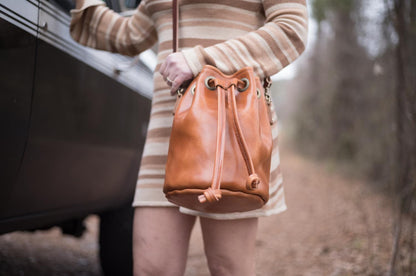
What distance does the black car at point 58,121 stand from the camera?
154 cm

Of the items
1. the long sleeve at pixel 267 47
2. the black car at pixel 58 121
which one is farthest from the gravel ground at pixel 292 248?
the long sleeve at pixel 267 47

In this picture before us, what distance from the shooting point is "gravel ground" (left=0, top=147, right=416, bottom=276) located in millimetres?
3332

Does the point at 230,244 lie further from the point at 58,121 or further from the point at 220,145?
the point at 58,121

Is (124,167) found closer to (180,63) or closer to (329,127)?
(180,63)

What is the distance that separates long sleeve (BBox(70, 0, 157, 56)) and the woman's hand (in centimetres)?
48

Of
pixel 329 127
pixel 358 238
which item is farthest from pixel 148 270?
pixel 329 127

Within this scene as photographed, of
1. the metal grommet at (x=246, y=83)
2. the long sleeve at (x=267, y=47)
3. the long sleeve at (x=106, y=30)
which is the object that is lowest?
the metal grommet at (x=246, y=83)

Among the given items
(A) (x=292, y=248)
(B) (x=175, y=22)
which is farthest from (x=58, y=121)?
(A) (x=292, y=248)

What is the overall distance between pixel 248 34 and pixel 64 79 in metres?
0.85

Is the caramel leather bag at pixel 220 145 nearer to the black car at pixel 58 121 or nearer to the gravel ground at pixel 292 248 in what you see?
the black car at pixel 58 121

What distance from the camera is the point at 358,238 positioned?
4.71m

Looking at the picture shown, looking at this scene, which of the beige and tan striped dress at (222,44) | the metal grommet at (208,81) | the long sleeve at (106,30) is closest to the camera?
the metal grommet at (208,81)

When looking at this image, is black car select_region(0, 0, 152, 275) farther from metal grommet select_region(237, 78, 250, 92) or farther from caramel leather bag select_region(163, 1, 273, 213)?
metal grommet select_region(237, 78, 250, 92)

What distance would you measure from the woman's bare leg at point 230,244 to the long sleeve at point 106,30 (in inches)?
30.6
